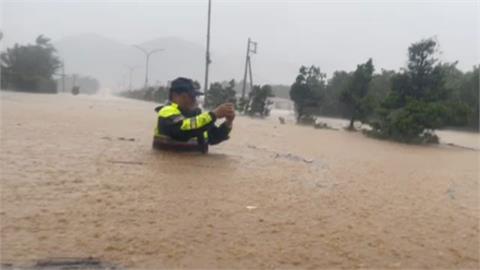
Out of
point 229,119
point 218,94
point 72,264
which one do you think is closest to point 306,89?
point 218,94

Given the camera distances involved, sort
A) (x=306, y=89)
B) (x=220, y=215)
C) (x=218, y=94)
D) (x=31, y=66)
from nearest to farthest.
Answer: (x=220, y=215) → (x=306, y=89) → (x=218, y=94) → (x=31, y=66)

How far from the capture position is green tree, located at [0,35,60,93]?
43719mm

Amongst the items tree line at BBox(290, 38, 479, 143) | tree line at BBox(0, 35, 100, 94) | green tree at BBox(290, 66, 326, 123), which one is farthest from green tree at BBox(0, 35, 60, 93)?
tree line at BBox(290, 38, 479, 143)

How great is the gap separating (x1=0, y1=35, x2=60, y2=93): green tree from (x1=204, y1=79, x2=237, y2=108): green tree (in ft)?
69.5

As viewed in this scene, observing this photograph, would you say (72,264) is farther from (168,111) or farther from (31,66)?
(31,66)

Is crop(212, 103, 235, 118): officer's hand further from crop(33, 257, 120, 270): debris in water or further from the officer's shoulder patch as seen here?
crop(33, 257, 120, 270): debris in water

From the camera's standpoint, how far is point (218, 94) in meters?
29.6

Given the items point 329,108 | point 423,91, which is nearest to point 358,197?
point 423,91

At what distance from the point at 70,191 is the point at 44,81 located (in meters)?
46.6

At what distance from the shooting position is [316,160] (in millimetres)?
6102

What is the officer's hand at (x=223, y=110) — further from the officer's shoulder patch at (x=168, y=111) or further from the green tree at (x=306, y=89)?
the green tree at (x=306, y=89)

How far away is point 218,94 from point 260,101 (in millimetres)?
4561

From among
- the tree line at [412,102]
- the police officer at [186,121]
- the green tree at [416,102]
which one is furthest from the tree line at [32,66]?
the police officer at [186,121]

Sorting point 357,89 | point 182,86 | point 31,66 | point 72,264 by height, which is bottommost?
point 72,264
